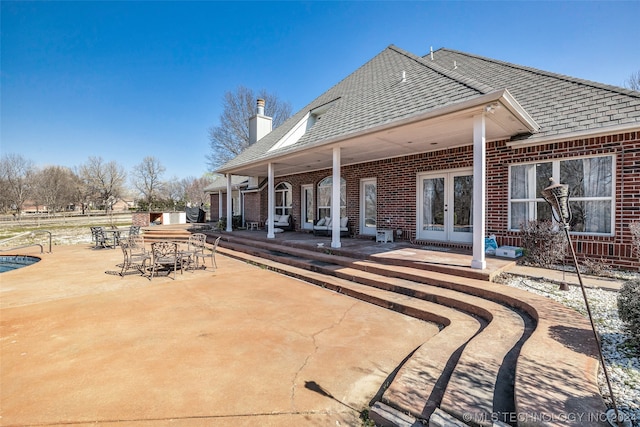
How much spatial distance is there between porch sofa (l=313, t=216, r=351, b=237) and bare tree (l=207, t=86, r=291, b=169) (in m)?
18.5

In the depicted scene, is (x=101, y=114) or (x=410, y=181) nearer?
(x=410, y=181)

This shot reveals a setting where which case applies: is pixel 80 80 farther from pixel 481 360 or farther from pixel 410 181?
pixel 481 360

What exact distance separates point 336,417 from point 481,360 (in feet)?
4.86

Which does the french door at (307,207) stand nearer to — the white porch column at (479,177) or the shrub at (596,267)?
the white porch column at (479,177)

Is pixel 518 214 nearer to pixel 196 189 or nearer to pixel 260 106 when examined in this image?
pixel 260 106

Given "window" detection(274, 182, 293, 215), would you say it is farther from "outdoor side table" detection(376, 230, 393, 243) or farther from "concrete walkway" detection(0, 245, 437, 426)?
"concrete walkway" detection(0, 245, 437, 426)

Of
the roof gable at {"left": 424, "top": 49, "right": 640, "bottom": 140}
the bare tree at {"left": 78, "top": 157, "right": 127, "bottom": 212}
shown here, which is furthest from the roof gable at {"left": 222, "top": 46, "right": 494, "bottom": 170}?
the bare tree at {"left": 78, "top": 157, "right": 127, "bottom": 212}

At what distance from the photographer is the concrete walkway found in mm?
2305

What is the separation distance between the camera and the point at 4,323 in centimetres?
415

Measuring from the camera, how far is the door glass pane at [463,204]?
800cm

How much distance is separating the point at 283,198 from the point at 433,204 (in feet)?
26.2

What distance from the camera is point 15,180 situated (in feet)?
119

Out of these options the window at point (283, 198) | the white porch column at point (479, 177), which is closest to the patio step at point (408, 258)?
the white porch column at point (479, 177)

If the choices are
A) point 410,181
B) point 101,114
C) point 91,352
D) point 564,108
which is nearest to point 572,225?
point 564,108
